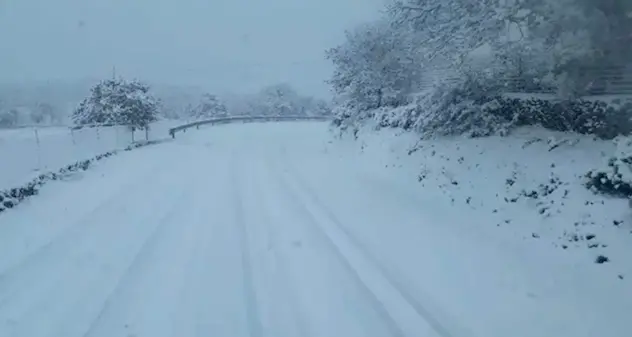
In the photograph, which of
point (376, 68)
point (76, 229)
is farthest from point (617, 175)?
point (376, 68)

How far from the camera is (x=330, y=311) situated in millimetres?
5512

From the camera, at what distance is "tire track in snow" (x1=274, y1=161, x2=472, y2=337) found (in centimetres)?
510

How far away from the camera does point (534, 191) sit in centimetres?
862

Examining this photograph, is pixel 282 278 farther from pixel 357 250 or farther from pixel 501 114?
pixel 501 114

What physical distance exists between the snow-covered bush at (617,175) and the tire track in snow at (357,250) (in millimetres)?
3574

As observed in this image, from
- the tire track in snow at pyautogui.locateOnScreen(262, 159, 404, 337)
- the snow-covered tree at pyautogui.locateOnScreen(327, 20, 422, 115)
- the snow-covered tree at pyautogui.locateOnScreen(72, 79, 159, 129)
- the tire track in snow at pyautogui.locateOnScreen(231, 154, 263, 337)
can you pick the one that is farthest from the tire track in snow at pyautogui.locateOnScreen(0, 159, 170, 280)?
the snow-covered tree at pyautogui.locateOnScreen(72, 79, 159, 129)

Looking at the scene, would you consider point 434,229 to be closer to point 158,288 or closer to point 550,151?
point 550,151

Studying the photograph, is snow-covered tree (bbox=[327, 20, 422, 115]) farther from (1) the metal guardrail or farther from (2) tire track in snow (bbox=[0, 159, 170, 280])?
(1) the metal guardrail

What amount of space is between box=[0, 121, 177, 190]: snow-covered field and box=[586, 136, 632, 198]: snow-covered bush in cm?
1226

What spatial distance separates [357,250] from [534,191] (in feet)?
10.9

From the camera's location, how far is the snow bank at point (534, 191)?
6.64 meters

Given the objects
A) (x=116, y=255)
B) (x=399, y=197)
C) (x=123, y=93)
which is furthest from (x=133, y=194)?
(x=123, y=93)

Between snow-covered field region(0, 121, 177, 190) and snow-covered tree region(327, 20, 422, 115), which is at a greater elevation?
snow-covered tree region(327, 20, 422, 115)

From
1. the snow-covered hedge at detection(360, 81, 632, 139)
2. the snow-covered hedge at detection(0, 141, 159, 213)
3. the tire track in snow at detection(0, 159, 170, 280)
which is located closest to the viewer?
the tire track in snow at detection(0, 159, 170, 280)
